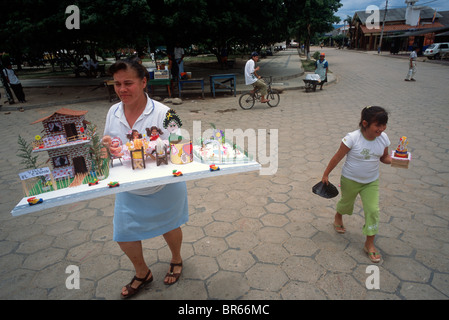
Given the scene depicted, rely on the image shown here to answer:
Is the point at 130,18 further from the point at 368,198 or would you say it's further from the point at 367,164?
the point at 368,198

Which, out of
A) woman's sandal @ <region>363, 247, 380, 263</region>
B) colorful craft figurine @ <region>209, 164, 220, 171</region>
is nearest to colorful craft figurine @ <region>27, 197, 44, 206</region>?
colorful craft figurine @ <region>209, 164, 220, 171</region>

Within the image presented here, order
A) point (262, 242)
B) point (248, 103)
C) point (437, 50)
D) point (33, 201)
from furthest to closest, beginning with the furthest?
point (437, 50), point (248, 103), point (262, 242), point (33, 201)

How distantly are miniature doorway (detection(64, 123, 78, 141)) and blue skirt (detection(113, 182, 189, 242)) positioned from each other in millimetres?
570

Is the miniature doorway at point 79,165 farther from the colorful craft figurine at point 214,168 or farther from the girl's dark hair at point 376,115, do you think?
the girl's dark hair at point 376,115

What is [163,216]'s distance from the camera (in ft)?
7.13

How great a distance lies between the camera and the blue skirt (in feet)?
6.77

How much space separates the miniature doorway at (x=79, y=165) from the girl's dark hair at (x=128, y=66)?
0.70 m

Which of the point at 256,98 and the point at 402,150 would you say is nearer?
the point at 402,150

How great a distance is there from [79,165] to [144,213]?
0.62m

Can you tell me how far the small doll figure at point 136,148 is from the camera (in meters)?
1.94

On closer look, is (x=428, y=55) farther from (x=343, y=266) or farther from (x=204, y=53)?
(x=343, y=266)

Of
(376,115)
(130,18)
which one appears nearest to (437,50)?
(130,18)

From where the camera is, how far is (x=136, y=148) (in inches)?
76.8

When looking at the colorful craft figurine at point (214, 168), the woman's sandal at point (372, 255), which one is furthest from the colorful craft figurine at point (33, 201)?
the woman's sandal at point (372, 255)
